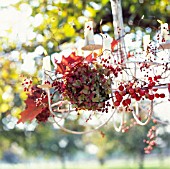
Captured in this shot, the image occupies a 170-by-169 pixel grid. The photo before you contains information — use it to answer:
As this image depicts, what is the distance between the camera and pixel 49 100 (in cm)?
169

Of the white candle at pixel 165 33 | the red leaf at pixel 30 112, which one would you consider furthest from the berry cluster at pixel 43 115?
the white candle at pixel 165 33

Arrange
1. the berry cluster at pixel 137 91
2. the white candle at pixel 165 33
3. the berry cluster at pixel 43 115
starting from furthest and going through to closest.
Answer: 1. the berry cluster at pixel 43 115
2. the white candle at pixel 165 33
3. the berry cluster at pixel 137 91

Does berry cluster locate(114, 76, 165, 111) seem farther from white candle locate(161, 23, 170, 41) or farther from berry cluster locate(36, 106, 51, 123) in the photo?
berry cluster locate(36, 106, 51, 123)

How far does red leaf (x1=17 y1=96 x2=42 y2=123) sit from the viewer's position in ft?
5.77

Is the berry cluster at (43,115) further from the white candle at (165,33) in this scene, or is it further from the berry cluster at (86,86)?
the white candle at (165,33)

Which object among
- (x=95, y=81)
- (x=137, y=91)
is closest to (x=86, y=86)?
(x=95, y=81)

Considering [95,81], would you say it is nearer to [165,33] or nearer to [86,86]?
[86,86]

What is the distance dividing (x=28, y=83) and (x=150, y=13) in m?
1.50

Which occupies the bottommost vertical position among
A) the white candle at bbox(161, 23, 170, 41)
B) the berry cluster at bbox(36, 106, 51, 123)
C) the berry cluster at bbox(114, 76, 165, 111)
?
the berry cluster at bbox(36, 106, 51, 123)

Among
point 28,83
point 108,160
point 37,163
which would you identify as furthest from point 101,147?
point 28,83

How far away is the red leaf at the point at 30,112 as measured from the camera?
1758 millimetres

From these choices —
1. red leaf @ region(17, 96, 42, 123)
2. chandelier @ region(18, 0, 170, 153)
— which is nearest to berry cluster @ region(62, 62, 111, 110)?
chandelier @ region(18, 0, 170, 153)

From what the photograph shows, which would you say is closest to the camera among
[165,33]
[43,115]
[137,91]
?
[137,91]

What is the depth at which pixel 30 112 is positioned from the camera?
1769 mm
